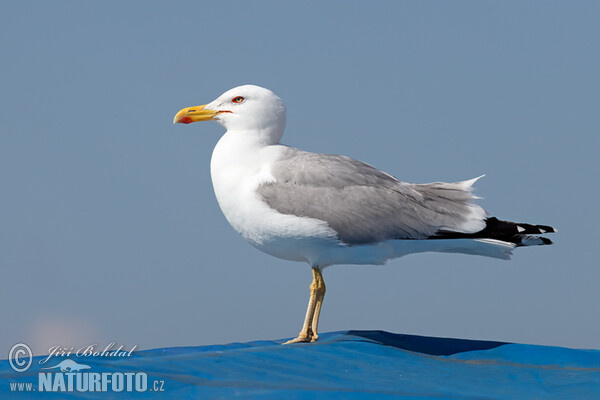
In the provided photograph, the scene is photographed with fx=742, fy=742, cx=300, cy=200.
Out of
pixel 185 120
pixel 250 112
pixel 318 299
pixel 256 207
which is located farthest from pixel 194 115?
pixel 318 299

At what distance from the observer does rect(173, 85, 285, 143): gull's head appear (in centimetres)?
754

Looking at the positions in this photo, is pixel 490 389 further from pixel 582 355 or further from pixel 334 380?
pixel 582 355

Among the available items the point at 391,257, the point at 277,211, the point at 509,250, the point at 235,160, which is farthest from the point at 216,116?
the point at 509,250

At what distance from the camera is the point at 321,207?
696cm

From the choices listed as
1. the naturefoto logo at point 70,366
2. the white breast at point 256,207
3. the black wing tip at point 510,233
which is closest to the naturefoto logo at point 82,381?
the naturefoto logo at point 70,366

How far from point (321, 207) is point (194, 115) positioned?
182cm

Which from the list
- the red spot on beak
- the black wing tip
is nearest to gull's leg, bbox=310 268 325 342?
the black wing tip

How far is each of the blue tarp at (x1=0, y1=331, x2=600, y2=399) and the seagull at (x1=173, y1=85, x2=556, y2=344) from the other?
2.62ft

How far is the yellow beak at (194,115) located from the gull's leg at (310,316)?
1.98 m

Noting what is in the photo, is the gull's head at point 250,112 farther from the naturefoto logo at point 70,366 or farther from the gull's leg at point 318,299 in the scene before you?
the naturefoto logo at point 70,366

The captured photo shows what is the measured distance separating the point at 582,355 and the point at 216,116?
4.80 metres

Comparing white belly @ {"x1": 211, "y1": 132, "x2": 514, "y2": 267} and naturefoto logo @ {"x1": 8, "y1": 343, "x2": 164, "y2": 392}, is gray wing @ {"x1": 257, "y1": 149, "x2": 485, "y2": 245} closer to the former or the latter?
white belly @ {"x1": 211, "y1": 132, "x2": 514, "y2": 267}

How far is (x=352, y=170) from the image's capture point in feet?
24.1

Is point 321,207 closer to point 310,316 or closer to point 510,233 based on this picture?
point 310,316
